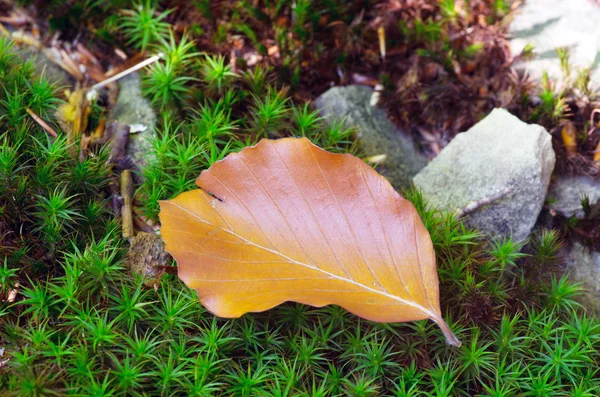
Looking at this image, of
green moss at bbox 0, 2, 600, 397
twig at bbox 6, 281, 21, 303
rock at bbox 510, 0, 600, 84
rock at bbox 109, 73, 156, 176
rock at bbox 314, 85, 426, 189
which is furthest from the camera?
rock at bbox 510, 0, 600, 84

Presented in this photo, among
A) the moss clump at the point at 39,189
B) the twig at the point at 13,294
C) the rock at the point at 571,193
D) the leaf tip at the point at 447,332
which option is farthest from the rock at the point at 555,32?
the twig at the point at 13,294

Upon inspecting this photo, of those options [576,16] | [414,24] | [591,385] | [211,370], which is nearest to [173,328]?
[211,370]

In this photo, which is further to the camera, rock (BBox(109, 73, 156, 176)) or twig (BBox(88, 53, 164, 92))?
twig (BBox(88, 53, 164, 92))

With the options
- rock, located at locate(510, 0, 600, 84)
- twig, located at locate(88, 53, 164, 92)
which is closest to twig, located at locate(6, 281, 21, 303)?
twig, located at locate(88, 53, 164, 92)

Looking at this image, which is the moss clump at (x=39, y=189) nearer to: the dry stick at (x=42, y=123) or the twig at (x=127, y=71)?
the dry stick at (x=42, y=123)

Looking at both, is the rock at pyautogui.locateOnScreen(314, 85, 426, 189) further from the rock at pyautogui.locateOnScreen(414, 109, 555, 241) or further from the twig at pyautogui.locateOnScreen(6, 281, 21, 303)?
the twig at pyautogui.locateOnScreen(6, 281, 21, 303)

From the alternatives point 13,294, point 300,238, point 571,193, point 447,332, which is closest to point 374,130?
point 571,193
